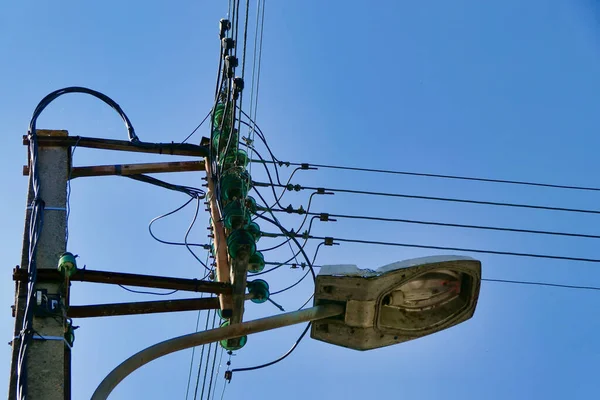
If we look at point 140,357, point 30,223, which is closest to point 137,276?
point 30,223

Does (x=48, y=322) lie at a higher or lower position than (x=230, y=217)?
lower

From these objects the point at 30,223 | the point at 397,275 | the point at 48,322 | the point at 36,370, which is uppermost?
the point at 30,223

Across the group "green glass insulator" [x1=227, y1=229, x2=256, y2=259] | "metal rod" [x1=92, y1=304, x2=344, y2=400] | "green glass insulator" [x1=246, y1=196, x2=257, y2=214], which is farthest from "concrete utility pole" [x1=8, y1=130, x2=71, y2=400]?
"green glass insulator" [x1=246, y1=196, x2=257, y2=214]

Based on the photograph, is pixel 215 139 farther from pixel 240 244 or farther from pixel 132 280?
pixel 132 280

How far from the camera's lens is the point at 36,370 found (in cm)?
528

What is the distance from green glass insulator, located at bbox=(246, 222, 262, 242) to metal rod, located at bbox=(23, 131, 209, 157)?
4.11ft

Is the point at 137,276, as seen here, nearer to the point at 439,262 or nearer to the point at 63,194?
the point at 63,194

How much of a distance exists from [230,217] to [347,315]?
5.89 feet

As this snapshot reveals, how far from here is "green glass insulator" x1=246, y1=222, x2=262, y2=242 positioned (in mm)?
7364

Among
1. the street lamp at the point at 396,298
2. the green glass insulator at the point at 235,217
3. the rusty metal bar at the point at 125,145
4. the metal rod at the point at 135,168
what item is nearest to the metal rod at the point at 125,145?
the rusty metal bar at the point at 125,145

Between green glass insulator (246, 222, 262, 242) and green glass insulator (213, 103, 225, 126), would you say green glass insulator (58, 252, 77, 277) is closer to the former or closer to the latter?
green glass insulator (246, 222, 262, 242)

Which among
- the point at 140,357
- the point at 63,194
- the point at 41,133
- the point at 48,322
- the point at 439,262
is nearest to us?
the point at 140,357

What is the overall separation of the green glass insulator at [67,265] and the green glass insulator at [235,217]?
1.68 m

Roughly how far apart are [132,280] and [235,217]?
1.29 m
